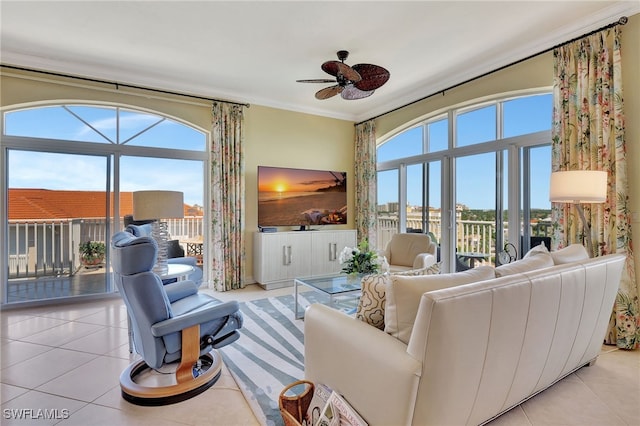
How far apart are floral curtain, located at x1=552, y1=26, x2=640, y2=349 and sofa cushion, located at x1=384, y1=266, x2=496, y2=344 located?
2191mm

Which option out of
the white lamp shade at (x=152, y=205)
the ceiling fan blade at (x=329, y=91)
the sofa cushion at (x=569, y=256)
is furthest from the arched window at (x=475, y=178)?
the white lamp shade at (x=152, y=205)

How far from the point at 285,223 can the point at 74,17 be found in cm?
332

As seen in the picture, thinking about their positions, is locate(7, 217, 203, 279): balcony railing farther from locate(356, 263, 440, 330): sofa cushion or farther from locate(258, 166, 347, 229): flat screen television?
locate(356, 263, 440, 330): sofa cushion

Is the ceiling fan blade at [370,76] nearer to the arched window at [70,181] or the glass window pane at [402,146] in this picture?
the glass window pane at [402,146]

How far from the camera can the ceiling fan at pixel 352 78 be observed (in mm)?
2928

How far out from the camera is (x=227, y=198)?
15.1 feet

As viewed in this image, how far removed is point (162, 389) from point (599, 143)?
3.86 m

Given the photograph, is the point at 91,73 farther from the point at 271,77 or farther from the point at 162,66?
Answer: the point at 271,77

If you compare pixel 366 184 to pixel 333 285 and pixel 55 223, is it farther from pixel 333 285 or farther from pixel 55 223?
pixel 55 223

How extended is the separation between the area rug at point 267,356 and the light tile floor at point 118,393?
0.09 meters

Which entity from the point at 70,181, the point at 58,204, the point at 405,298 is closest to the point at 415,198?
the point at 405,298

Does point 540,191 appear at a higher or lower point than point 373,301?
higher

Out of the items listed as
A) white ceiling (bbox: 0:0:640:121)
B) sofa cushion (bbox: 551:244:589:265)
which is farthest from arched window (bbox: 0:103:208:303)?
sofa cushion (bbox: 551:244:589:265)

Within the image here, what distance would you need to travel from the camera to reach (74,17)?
9.12 feet
